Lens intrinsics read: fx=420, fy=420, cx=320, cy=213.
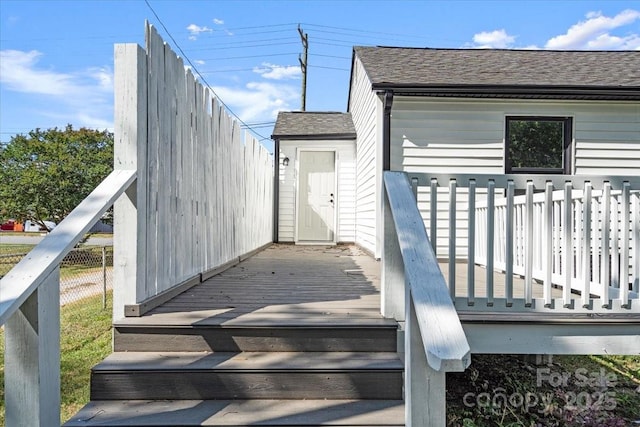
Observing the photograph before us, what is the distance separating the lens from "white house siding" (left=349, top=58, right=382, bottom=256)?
579 centimetres

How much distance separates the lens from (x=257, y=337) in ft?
7.46

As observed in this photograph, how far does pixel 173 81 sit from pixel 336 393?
227 cm

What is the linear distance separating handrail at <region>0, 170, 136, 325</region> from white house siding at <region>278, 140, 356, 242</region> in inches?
263

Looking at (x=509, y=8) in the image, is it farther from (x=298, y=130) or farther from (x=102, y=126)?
(x=102, y=126)

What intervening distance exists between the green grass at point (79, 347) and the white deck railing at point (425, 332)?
2.66 meters

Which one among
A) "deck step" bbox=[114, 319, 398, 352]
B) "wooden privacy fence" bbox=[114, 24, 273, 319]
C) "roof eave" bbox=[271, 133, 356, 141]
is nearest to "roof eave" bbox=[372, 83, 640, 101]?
"wooden privacy fence" bbox=[114, 24, 273, 319]

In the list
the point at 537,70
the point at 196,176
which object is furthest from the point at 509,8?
the point at 196,176

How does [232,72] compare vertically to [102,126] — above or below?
above

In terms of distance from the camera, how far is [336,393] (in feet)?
6.78

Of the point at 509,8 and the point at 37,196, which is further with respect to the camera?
the point at 509,8

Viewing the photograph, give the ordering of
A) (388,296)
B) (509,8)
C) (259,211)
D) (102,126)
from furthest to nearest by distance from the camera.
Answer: (102,126) → (509,8) → (259,211) → (388,296)

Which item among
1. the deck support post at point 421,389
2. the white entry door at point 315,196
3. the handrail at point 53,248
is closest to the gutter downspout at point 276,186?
the white entry door at point 315,196

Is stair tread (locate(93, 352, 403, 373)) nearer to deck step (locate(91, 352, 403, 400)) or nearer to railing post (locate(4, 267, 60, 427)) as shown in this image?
deck step (locate(91, 352, 403, 400))

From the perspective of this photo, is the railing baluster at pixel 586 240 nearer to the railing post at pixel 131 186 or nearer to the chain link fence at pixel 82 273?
the railing post at pixel 131 186
